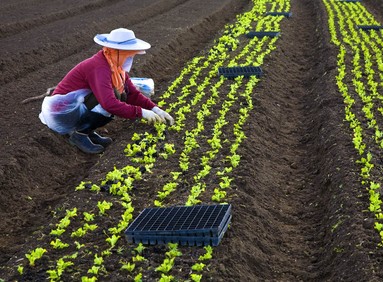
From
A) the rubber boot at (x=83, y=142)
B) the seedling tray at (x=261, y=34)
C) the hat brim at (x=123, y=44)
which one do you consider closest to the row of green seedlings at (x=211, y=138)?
the rubber boot at (x=83, y=142)

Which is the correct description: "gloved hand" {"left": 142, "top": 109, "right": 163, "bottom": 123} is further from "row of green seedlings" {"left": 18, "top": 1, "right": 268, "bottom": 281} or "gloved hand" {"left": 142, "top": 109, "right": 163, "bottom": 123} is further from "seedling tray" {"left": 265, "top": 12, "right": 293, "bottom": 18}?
"seedling tray" {"left": 265, "top": 12, "right": 293, "bottom": 18}

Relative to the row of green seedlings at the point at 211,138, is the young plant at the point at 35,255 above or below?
above

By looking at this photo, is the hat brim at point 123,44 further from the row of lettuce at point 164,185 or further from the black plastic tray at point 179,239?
the black plastic tray at point 179,239

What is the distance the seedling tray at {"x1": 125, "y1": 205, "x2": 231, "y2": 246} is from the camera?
516 centimetres

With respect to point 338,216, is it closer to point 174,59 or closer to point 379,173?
point 379,173

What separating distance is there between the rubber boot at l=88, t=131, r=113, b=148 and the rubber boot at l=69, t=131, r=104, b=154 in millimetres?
256

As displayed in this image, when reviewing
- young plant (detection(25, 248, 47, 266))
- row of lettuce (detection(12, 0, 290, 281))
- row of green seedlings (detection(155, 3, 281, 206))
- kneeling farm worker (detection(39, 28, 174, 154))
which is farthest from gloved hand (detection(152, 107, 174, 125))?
young plant (detection(25, 248, 47, 266))

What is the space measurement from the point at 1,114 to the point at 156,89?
9.19 feet

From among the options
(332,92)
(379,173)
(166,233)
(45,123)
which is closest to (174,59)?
(332,92)

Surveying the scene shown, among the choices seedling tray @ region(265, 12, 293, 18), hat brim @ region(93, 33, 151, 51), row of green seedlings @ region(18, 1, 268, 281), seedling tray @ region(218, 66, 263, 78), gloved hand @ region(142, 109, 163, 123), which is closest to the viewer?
row of green seedlings @ region(18, 1, 268, 281)

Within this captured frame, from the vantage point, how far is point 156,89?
1080 centimetres

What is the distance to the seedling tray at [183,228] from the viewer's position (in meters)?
5.16

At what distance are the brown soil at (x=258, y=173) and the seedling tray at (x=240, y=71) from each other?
0.82 feet

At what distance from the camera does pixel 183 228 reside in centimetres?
520
